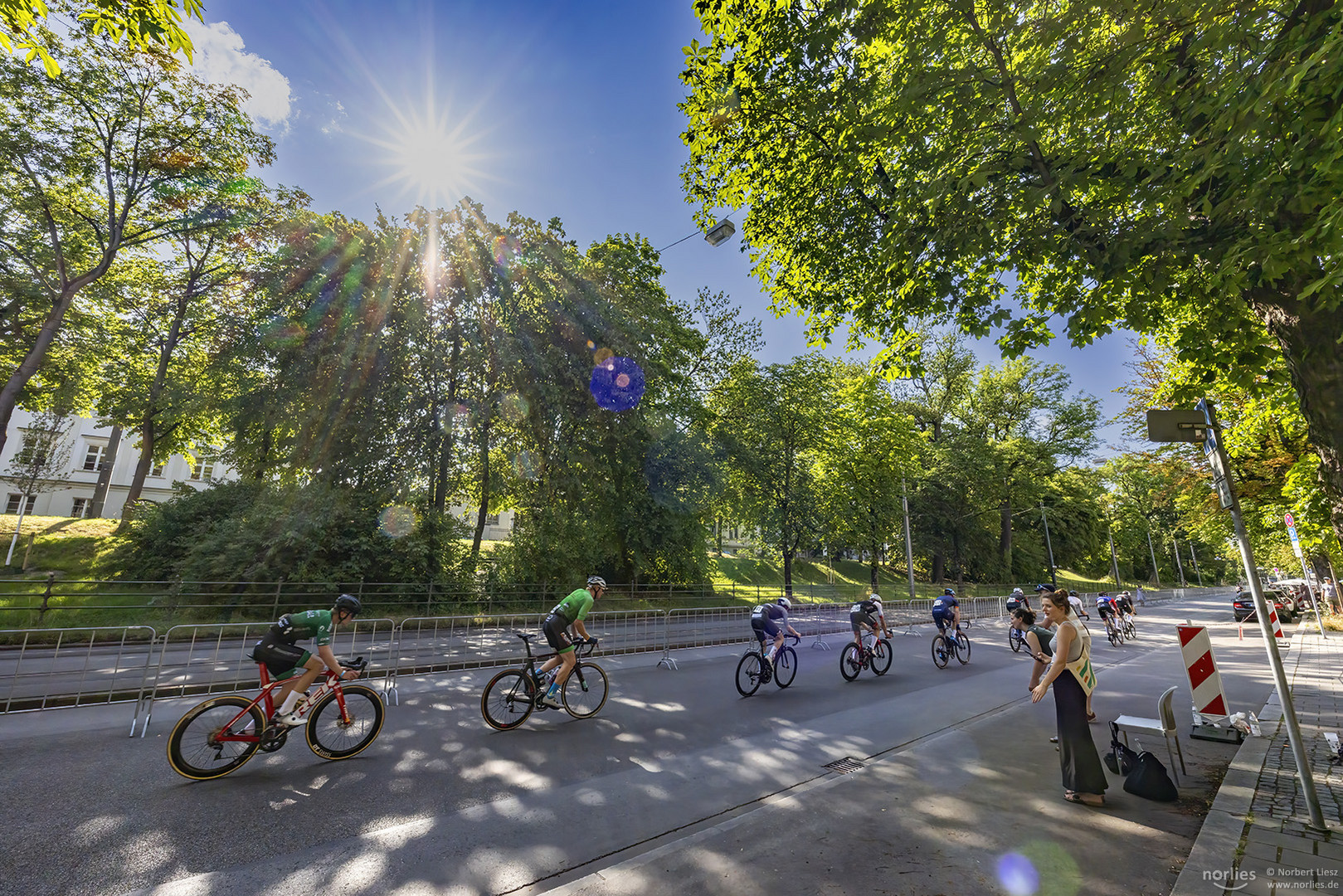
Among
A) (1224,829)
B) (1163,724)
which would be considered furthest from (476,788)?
(1163,724)

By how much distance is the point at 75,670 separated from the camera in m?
8.40

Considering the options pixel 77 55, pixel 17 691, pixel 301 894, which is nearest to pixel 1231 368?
pixel 301 894

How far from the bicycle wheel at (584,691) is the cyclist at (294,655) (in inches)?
113

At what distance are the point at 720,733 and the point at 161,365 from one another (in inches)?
1115

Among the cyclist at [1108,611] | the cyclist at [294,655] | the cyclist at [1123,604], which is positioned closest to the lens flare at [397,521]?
the cyclist at [294,655]

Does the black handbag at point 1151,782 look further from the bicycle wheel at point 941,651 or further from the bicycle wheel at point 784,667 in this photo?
the bicycle wheel at point 941,651

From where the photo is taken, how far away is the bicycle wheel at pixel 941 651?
1141 cm

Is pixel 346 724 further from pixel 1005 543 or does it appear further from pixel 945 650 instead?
pixel 1005 543

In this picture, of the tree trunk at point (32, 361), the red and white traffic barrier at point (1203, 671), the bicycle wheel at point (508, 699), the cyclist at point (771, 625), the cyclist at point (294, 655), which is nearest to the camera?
the cyclist at point (294, 655)

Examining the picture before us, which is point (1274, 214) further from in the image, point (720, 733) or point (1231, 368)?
point (720, 733)

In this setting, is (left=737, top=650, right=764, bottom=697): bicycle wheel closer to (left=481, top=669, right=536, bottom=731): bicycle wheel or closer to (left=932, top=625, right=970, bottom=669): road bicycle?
(left=481, top=669, right=536, bottom=731): bicycle wheel

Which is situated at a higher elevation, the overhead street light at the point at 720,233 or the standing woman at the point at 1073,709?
the overhead street light at the point at 720,233

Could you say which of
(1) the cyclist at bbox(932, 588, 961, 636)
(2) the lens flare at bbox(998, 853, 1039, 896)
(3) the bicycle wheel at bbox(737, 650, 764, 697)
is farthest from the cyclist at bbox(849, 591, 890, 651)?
(2) the lens flare at bbox(998, 853, 1039, 896)

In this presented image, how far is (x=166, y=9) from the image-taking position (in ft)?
13.7
